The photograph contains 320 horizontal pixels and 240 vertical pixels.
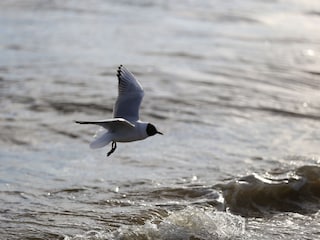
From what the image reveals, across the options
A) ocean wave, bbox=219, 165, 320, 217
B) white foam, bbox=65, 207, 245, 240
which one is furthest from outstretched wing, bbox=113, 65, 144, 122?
ocean wave, bbox=219, 165, 320, 217

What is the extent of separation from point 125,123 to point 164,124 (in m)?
3.54

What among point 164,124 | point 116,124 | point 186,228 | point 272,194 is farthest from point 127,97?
point 164,124

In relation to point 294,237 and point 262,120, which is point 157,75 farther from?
point 294,237

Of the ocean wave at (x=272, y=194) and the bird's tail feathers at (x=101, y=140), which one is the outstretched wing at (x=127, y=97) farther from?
the ocean wave at (x=272, y=194)

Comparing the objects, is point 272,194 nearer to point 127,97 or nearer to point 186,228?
point 186,228

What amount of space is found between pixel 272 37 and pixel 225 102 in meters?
4.11

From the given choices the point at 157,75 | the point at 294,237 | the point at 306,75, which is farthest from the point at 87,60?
the point at 294,237

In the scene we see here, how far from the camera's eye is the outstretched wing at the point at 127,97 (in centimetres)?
586

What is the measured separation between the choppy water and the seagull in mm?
809

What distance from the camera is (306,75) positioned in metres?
11.4

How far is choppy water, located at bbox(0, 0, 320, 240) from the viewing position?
643 cm

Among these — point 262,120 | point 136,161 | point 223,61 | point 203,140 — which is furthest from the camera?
point 223,61

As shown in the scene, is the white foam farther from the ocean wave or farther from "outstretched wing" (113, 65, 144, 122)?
"outstretched wing" (113, 65, 144, 122)

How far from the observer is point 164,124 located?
893cm
